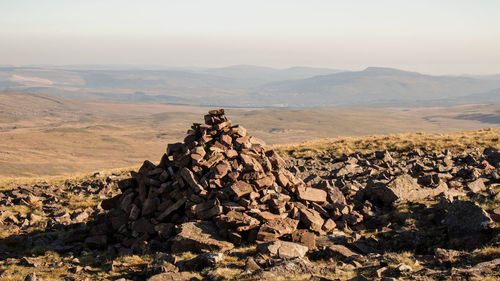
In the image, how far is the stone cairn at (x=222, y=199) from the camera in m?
18.4

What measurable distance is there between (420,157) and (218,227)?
2094 centimetres

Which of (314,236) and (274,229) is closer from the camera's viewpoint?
(274,229)

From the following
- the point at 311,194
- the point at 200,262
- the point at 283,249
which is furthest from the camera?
the point at 311,194

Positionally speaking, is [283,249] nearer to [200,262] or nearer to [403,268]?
[200,262]

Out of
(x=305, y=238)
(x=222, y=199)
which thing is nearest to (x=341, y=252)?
(x=305, y=238)

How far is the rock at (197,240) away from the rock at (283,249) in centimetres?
173

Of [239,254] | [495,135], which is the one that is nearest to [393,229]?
[239,254]

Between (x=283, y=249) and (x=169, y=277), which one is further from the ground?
(x=283, y=249)

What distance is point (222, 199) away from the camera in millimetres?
19531

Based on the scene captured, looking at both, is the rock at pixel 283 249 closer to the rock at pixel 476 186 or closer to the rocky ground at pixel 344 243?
the rocky ground at pixel 344 243

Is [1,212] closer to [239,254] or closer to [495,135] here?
[239,254]

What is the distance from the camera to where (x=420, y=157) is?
109ft

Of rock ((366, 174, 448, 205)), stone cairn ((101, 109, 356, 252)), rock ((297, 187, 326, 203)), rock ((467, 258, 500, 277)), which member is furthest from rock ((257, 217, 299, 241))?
rock ((467, 258, 500, 277))

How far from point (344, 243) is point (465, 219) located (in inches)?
193
